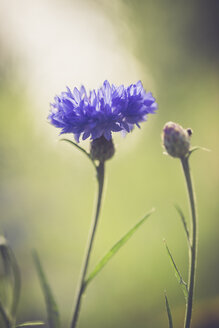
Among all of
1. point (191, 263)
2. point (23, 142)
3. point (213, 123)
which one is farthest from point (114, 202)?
point (191, 263)

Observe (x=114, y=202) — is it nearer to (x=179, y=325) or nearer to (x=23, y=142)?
(x=23, y=142)

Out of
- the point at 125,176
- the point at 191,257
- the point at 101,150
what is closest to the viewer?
the point at 191,257

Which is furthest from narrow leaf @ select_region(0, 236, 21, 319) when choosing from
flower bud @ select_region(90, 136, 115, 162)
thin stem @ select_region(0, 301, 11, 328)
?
flower bud @ select_region(90, 136, 115, 162)

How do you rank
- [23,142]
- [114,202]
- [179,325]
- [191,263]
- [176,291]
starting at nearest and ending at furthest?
[191,263], [179,325], [176,291], [23,142], [114,202]

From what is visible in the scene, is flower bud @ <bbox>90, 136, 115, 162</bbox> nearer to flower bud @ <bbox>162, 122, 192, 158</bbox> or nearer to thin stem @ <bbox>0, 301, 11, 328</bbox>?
flower bud @ <bbox>162, 122, 192, 158</bbox>

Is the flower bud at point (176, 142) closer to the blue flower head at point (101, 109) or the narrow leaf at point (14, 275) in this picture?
the blue flower head at point (101, 109)

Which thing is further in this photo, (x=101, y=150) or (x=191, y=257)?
(x=101, y=150)

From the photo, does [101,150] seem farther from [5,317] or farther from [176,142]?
[5,317]

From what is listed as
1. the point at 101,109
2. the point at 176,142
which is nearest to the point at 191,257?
the point at 176,142
